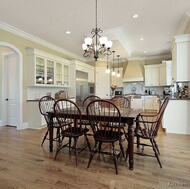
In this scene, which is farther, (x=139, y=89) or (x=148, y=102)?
(x=139, y=89)

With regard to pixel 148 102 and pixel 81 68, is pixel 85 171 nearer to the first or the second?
pixel 81 68

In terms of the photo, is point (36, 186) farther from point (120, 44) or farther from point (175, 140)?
point (120, 44)

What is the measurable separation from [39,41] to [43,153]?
3780 millimetres

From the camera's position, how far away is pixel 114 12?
10.7 ft

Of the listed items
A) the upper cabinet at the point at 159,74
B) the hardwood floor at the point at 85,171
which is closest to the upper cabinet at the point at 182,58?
the hardwood floor at the point at 85,171

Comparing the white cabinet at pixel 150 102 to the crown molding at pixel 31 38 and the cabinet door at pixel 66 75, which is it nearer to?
the cabinet door at pixel 66 75

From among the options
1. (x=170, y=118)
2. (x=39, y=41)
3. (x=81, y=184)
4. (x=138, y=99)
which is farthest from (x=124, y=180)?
(x=138, y=99)

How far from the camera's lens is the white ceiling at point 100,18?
9.71 feet

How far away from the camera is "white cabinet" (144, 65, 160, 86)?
287 inches

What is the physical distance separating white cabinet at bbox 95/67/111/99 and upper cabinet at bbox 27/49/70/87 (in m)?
2.06

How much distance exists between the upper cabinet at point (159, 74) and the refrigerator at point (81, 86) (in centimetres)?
325

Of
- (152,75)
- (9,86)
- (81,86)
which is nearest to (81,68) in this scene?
(81,86)

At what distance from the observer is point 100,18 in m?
3.52

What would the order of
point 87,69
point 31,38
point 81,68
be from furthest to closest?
point 87,69 < point 81,68 < point 31,38
